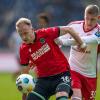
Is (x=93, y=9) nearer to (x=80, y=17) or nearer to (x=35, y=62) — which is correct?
(x=35, y=62)

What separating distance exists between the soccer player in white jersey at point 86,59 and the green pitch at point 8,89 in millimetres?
4061

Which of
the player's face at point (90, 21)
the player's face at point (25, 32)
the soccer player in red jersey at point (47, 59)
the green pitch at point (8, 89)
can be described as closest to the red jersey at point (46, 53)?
the soccer player in red jersey at point (47, 59)

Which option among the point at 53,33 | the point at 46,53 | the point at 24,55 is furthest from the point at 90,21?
the point at 24,55

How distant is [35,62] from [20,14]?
46.2 feet

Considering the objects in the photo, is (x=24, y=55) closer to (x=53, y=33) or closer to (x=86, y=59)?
(x=53, y=33)

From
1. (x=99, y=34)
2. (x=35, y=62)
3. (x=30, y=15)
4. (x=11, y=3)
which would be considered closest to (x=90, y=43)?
(x=99, y=34)

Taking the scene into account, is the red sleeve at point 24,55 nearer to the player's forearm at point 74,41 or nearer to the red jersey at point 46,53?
the red jersey at point 46,53

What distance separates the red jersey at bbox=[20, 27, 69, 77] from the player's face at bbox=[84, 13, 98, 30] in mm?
886

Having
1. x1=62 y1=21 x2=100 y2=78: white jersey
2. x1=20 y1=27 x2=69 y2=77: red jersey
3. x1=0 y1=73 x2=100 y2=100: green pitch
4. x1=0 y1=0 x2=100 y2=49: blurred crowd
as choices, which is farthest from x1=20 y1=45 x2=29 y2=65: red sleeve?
x1=0 y1=0 x2=100 y2=49: blurred crowd

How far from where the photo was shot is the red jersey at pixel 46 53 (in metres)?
10.7

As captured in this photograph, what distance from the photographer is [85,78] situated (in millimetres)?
11750

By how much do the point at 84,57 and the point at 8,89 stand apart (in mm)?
8147

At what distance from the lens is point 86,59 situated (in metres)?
11.7

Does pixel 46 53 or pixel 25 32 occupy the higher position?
pixel 25 32
